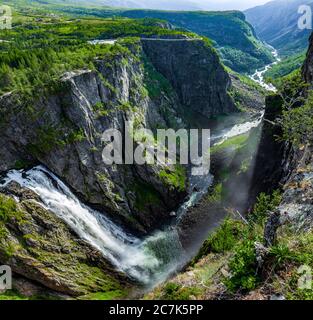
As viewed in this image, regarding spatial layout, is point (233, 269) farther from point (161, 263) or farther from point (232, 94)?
point (232, 94)

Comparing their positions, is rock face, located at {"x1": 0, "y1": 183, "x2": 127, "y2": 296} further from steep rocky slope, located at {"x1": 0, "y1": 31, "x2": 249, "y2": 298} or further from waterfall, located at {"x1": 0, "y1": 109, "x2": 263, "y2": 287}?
waterfall, located at {"x1": 0, "y1": 109, "x2": 263, "y2": 287}

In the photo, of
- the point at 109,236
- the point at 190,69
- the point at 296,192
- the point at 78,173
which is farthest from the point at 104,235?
the point at 190,69

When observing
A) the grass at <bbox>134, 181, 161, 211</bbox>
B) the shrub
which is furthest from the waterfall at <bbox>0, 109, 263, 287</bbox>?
the shrub

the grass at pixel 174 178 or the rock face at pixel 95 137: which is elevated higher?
the rock face at pixel 95 137

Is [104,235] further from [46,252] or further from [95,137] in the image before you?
[95,137]

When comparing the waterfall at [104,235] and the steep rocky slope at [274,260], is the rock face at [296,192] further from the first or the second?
the waterfall at [104,235]

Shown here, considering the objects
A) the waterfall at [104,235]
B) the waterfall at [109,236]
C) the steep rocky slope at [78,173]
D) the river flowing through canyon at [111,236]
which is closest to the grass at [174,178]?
the steep rocky slope at [78,173]
